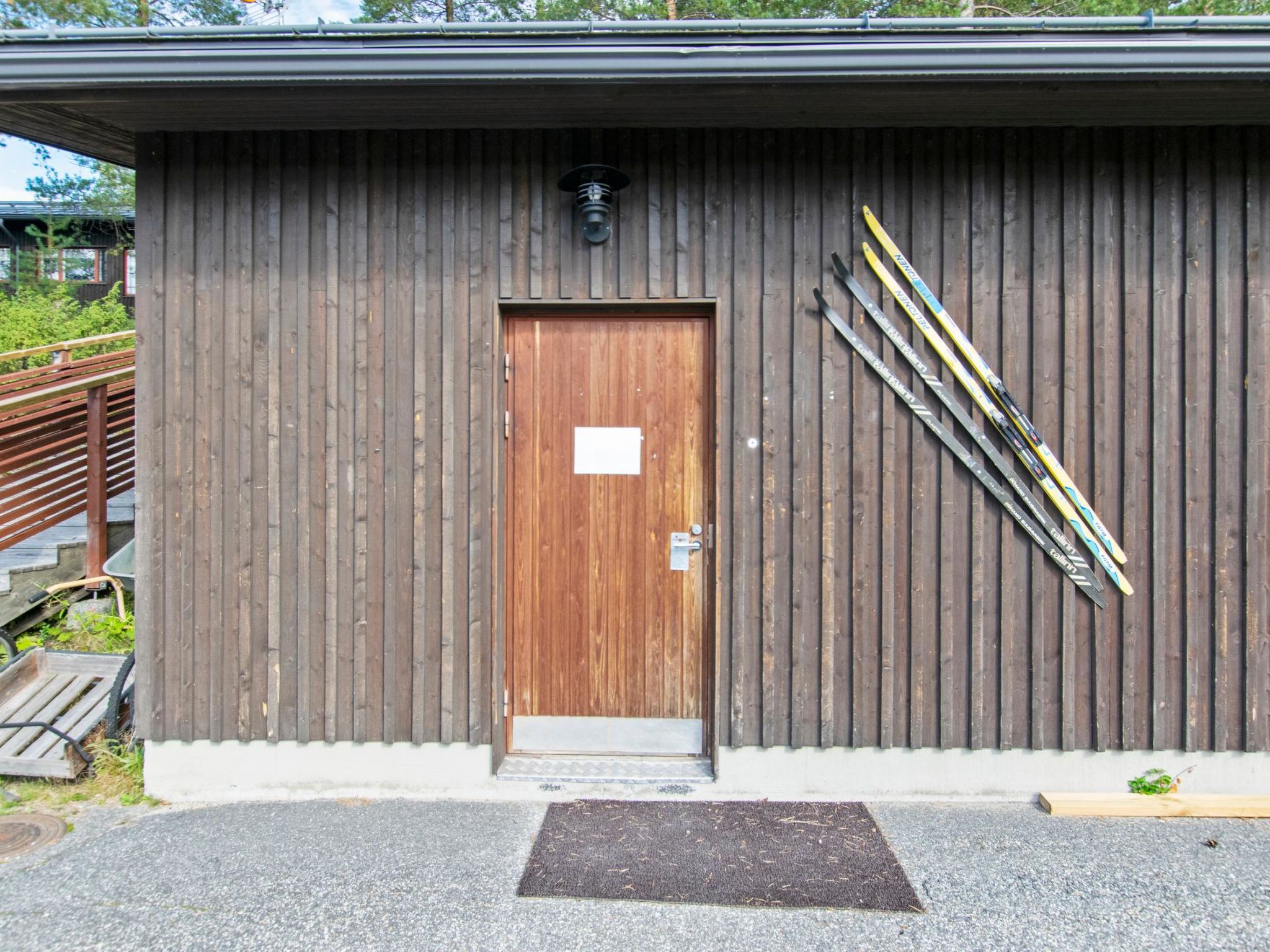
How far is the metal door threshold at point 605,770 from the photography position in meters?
3.03

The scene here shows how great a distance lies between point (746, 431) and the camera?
3.01 m

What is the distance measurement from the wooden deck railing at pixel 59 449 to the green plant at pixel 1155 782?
5.96 m

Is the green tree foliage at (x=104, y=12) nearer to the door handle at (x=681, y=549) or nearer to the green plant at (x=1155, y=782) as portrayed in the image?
the door handle at (x=681, y=549)

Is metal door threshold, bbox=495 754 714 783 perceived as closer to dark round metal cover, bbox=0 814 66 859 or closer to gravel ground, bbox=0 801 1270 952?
gravel ground, bbox=0 801 1270 952

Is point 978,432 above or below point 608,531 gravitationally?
above

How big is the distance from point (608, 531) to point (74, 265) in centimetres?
1624

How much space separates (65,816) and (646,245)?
11.6ft

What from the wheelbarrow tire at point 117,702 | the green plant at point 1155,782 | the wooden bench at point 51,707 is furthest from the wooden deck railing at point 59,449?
the green plant at point 1155,782

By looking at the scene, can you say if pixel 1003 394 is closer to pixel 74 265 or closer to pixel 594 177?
pixel 594 177

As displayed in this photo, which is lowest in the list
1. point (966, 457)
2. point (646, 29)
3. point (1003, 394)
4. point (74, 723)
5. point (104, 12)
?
point (74, 723)

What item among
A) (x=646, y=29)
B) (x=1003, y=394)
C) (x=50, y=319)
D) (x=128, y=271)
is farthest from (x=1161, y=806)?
(x=128, y=271)

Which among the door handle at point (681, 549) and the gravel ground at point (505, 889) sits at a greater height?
the door handle at point (681, 549)

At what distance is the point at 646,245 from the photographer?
9.91 ft

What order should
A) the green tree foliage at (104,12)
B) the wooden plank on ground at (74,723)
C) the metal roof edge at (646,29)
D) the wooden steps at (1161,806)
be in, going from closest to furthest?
the metal roof edge at (646,29), the wooden steps at (1161,806), the wooden plank on ground at (74,723), the green tree foliage at (104,12)
